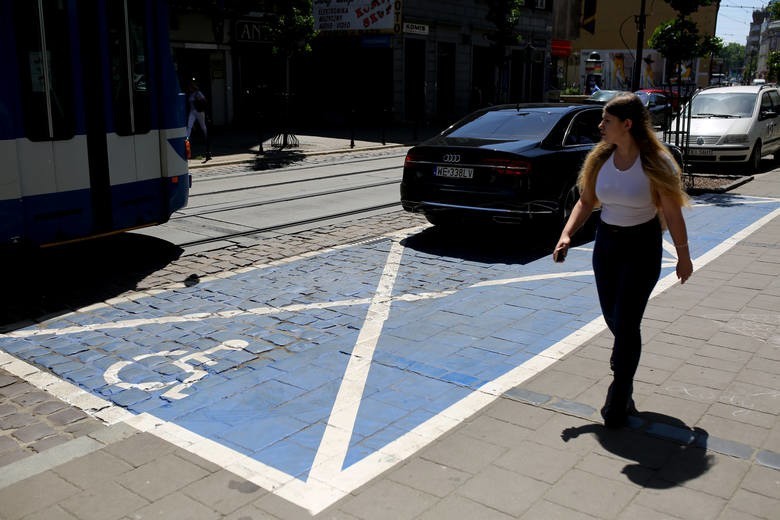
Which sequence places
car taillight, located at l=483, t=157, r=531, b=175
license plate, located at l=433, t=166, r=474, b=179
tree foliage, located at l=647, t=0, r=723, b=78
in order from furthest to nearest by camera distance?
tree foliage, located at l=647, t=0, r=723, b=78 < license plate, located at l=433, t=166, r=474, b=179 < car taillight, located at l=483, t=157, r=531, b=175

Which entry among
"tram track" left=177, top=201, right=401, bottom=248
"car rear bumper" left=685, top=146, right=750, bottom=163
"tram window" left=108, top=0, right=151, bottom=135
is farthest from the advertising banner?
"tram window" left=108, top=0, right=151, bottom=135

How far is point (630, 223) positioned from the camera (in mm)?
4379

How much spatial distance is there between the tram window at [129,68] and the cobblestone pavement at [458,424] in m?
1.73

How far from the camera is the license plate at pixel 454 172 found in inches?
355

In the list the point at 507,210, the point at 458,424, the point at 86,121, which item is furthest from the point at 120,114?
the point at 458,424

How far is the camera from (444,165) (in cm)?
919

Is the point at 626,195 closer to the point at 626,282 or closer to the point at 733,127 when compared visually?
the point at 626,282

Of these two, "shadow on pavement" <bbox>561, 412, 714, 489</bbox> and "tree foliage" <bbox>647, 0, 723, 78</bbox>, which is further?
Answer: "tree foliage" <bbox>647, 0, 723, 78</bbox>

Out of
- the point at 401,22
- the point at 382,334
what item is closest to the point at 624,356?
the point at 382,334

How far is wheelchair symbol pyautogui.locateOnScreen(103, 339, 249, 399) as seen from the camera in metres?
5.12

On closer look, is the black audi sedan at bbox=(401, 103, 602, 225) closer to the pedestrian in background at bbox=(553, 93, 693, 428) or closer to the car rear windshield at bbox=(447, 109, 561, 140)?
the car rear windshield at bbox=(447, 109, 561, 140)

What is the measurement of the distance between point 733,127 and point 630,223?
14.3m

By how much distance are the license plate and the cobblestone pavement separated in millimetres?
1615

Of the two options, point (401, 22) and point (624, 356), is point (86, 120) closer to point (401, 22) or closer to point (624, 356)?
point (624, 356)
